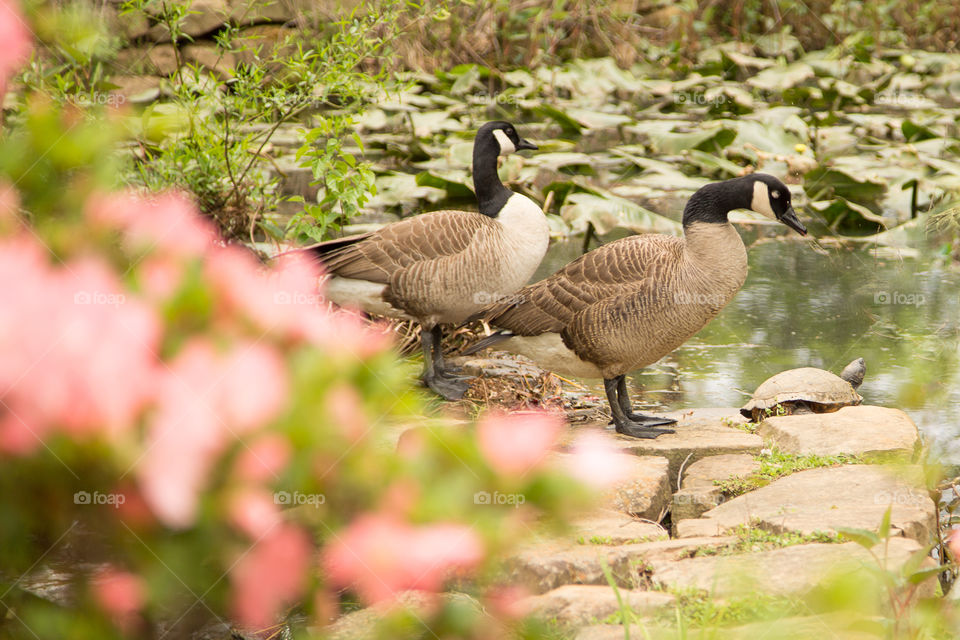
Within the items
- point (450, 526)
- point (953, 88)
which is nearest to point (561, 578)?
point (450, 526)

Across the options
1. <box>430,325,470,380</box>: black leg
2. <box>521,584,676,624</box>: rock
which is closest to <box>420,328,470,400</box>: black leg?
<box>430,325,470,380</box>: black leg

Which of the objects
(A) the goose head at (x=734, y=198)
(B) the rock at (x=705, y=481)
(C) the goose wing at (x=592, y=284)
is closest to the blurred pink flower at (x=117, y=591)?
(B) the rock at (x=705, y=481)

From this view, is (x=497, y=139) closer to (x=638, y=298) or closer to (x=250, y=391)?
(x=638, y=298)

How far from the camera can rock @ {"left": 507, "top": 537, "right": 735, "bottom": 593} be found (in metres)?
2.62

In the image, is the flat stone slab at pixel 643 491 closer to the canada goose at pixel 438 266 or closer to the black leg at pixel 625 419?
the black leg at pixel 625 419

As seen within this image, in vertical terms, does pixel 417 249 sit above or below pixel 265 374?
below

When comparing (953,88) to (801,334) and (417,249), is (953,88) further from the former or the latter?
(417,249)

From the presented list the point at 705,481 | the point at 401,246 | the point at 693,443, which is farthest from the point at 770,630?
the point at 401,246

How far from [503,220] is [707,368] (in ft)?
4.32

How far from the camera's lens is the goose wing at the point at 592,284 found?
3996mm

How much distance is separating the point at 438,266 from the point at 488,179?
65 centimetres

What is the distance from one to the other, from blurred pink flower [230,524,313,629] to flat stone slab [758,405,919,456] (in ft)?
9.80

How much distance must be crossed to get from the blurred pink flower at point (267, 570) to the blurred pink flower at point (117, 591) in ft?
0.31

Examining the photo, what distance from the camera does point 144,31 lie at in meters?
10.5
